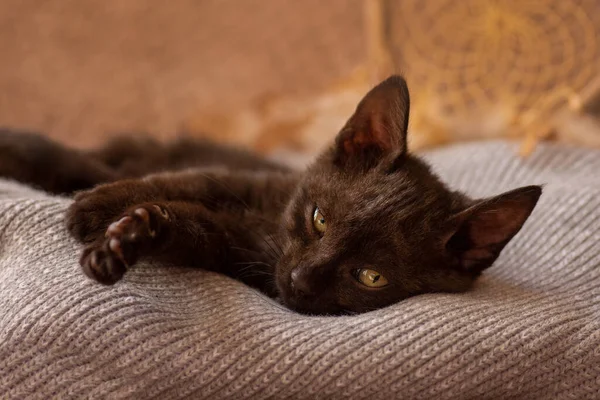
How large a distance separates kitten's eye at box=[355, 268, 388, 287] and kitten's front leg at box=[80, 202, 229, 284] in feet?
0.99

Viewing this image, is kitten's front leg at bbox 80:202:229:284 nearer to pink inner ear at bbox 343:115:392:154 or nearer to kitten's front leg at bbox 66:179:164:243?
kitten's front leg at bbox 66:179:164:243

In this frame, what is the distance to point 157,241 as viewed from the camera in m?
1.00

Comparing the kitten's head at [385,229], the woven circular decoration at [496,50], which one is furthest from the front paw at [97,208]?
the woven circular decoration at [496,50]

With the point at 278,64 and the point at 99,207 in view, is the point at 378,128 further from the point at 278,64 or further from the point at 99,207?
the point at 278,64

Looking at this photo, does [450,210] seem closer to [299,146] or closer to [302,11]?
[299,146]

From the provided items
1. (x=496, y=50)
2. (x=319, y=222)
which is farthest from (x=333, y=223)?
(x=496, y=50)

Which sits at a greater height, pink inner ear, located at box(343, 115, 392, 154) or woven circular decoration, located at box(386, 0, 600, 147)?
woven circular decoration, located at box(386, 0, 600, 147)

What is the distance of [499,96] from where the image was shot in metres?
2.38

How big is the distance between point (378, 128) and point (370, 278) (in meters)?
0.36

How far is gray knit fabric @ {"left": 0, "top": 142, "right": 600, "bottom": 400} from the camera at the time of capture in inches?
35.4

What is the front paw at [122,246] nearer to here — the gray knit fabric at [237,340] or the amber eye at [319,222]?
the gray knit fabric at [237,340]

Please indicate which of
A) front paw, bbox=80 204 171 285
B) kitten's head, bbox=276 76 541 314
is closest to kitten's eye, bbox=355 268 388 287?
kitten's head, bbox=276 76 541 314

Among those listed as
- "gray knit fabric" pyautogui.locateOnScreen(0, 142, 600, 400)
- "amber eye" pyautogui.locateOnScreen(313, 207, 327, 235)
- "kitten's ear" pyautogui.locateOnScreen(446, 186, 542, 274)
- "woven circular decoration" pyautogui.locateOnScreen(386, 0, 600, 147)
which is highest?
"woven circular decoration" pyautogui.locateOnScreen(386, 0, 600, 147)

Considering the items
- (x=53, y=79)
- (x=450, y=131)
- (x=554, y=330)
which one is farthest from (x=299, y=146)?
(x=554, y=330)
